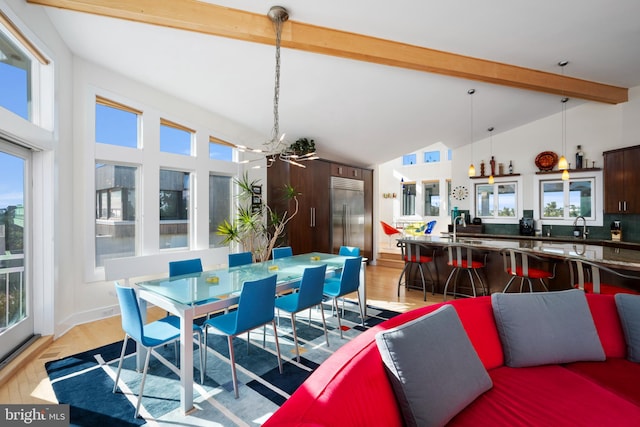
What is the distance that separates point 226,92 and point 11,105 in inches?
92.6

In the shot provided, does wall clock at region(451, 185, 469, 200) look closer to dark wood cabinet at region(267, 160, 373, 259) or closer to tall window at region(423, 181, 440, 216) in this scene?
dark wood cabinet at region(267, 160, 373, 259)

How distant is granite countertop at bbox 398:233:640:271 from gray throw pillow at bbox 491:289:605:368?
3.98 ft

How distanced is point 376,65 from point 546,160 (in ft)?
14.6

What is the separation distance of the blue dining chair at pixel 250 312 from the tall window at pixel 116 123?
303 centimetres

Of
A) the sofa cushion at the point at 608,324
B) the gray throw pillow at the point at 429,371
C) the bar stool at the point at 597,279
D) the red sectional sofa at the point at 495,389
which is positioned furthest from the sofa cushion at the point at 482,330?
the bar stool at the point at 597,279

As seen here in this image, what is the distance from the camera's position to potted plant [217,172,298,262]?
503cm

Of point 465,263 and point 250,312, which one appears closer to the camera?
point 250,312

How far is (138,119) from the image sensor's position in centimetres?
424

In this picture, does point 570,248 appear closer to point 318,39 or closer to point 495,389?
point 495,389

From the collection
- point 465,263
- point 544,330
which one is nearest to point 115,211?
point 544,330

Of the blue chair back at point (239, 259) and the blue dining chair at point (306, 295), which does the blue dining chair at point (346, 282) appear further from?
the blue chair back at point (239, 259)

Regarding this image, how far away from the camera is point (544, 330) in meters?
1.79

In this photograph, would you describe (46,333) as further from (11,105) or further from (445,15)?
(445,15)

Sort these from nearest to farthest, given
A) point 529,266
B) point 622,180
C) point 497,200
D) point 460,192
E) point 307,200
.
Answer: point 529,266
point 622,180
point 307,200
point 497,200
point 460,192
